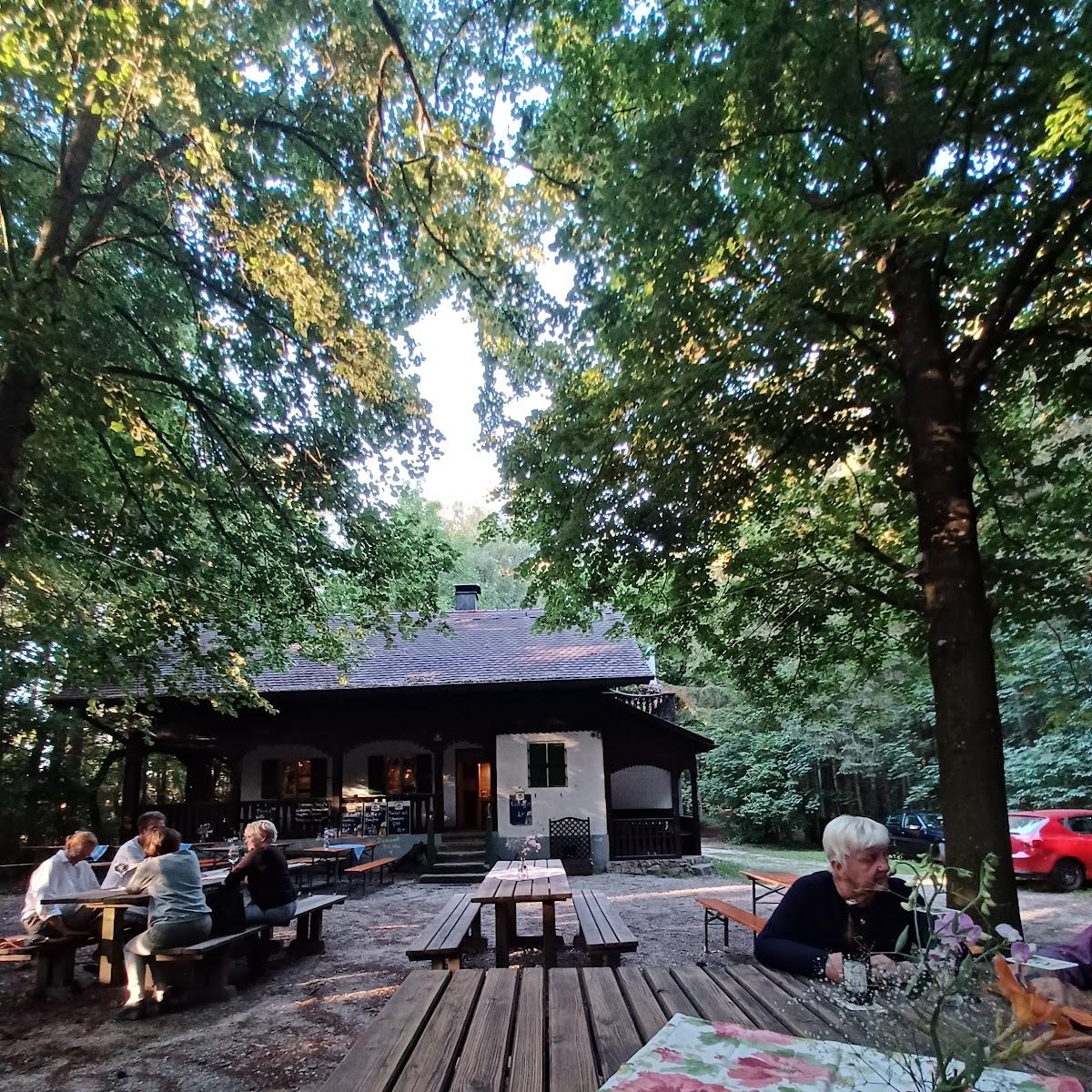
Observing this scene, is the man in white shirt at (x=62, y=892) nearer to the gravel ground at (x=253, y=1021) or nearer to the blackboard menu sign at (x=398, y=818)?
the gravel ground at (x=253, y=1021)

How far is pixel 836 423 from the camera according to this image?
754 cm

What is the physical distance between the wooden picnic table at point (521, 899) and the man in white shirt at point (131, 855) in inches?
120

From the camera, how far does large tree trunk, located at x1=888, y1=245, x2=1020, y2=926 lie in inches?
185

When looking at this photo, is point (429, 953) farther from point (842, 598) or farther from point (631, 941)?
point (842, 598)

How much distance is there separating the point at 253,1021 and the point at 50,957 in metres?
2.15

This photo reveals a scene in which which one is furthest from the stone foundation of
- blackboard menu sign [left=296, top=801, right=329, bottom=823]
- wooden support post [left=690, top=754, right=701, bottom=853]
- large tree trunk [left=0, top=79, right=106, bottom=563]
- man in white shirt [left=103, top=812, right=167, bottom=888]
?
large tree trunk [left=0, top=79, right=106, bottom=563]

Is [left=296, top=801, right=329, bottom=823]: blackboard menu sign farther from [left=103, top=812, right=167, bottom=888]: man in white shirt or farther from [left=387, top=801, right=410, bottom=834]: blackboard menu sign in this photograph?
[left=103, top=812, right=167, bottom=888]: man in white shirt

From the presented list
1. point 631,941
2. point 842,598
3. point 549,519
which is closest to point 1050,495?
point 842,598

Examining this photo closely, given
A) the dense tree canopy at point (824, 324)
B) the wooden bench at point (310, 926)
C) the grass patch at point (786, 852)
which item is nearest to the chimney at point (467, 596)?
the grass patch at point (786, 852)

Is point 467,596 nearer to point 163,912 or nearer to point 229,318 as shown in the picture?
point 229,318

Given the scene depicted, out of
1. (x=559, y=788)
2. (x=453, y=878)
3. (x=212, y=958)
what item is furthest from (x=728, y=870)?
(x=212, y=958)

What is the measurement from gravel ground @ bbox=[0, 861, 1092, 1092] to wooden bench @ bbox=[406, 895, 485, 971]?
2.06 feet

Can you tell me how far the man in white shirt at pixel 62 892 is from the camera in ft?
20.7

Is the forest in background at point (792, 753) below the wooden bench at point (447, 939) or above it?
above
